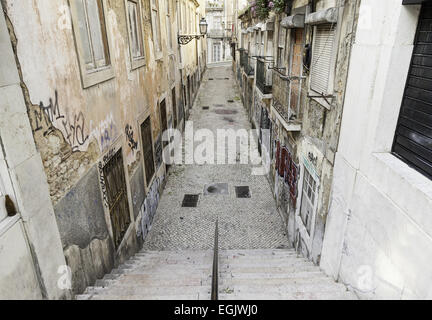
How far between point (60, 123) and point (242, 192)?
23.9 ft

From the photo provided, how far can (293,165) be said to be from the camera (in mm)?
7703

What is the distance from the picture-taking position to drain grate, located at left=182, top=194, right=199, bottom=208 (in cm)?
951

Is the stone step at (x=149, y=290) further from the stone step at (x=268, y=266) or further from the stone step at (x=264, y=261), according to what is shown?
the stone step at (x=264, y=261)

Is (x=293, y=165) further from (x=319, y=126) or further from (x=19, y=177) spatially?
(x=19, y=177)

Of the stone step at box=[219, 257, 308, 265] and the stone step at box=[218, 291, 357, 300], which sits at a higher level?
the stone step at box=[218, 291, 357, 300]

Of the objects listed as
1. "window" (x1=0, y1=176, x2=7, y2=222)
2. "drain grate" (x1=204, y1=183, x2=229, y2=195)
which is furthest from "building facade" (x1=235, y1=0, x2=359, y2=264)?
"window" (x1=0, y1=176, x2=7, y2=222)

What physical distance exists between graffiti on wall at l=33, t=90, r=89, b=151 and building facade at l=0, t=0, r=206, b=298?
1 centimetres

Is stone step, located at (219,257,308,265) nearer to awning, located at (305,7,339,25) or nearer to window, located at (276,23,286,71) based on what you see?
awning, located at (305,7,339,25)

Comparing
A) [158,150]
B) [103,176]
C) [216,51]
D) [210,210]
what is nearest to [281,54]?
[158,150]

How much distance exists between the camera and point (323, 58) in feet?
18.7

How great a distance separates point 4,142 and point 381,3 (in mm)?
4479

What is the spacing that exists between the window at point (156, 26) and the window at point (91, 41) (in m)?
4.25

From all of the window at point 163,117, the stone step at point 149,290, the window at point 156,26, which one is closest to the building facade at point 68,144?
the stone step at point 149,290

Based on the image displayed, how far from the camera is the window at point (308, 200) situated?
620 centimetres
